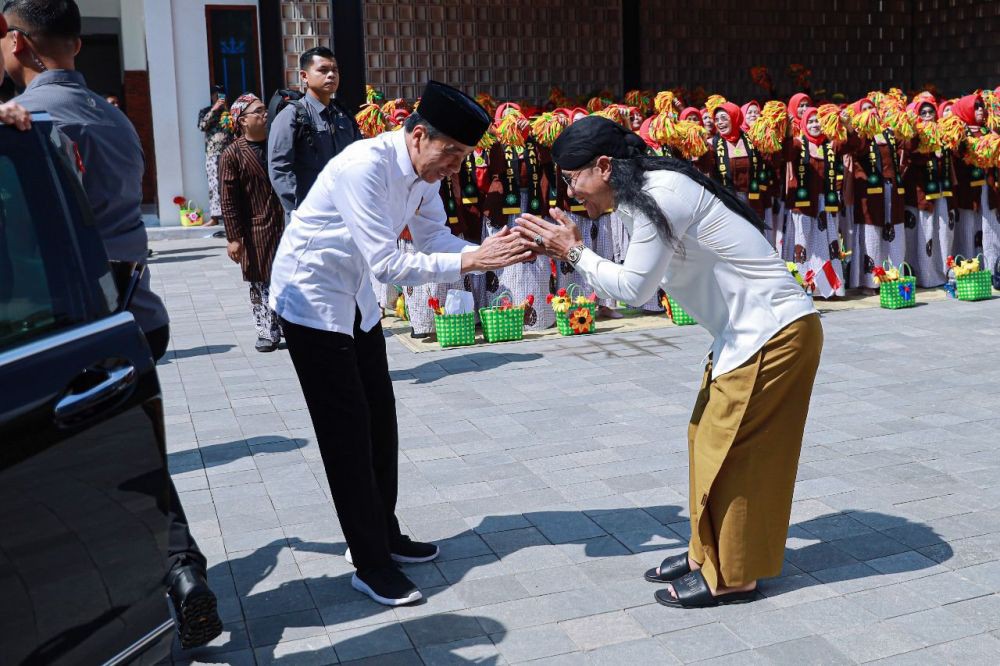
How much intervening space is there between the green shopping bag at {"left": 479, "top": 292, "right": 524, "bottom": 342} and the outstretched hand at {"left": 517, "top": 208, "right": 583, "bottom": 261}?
15.3ft

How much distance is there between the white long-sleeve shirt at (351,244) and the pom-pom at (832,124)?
6.50m

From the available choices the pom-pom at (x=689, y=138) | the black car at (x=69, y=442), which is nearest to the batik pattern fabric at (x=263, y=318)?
the pom-pom at (x=689, y=138)

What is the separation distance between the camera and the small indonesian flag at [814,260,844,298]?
955 centimetres

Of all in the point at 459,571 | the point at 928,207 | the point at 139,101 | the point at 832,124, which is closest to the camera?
the point at 459,571

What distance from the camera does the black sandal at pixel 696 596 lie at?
3668 millimetres

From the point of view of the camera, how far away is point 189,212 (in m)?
16.7

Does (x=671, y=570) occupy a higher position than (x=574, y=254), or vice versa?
(x=574, y=254)

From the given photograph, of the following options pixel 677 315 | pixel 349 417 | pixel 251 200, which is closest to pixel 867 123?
pixel 677 315

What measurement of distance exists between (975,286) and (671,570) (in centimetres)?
675

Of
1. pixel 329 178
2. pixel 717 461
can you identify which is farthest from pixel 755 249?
pixel 329 178

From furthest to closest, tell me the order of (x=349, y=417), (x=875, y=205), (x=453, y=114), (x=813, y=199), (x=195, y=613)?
1. (x=875, y=205)
2. (x=813, y=199)
3. (x=349, y=417)
4. (x=453, y=114)
5. (x=195, y=613)

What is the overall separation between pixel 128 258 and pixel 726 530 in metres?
2.23

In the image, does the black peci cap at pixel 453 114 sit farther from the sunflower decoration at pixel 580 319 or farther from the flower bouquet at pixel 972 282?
the flower bouquet at pixel 972 282

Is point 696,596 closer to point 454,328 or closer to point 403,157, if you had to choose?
point 403,157
